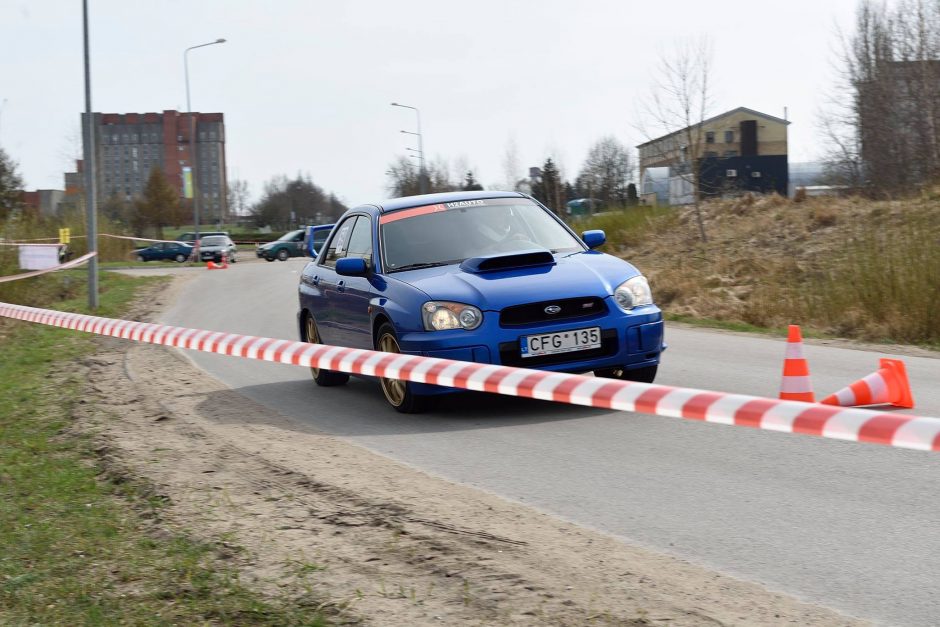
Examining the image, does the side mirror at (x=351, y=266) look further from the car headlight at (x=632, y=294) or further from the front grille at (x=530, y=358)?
the car headlight at (x=632, y=294)

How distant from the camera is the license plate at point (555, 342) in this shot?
8484mm

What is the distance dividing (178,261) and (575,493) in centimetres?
6004

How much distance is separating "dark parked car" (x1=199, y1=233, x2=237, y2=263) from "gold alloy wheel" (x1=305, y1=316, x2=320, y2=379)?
48.7 metres

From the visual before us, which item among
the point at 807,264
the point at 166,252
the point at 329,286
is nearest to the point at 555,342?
the point at 329,286

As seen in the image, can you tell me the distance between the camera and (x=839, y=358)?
462 inches

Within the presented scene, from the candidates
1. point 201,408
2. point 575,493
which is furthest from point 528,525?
point 201,408

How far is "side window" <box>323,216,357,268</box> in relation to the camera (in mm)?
11078

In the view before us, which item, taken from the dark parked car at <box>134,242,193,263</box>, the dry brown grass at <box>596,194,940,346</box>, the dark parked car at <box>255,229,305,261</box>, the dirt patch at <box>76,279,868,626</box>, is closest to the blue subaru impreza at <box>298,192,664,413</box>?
the dirt patch at <box>76,279,868,626</box>

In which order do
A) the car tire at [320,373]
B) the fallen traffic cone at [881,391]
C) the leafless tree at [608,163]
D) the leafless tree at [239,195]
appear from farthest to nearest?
the leafless tree at [239,195] < the leafless tree at [608,163] < the car tire at [320,373] < the fallen traffic cone at [881,391]

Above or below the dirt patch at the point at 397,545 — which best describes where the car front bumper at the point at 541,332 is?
above

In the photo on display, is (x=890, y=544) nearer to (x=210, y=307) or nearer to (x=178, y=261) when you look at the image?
(x=210, y=307)

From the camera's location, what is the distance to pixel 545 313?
28.1 feet

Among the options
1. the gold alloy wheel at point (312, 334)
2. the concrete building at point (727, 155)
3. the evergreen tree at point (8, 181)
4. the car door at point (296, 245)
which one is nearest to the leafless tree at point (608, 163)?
the concrete building at point (727, 155)

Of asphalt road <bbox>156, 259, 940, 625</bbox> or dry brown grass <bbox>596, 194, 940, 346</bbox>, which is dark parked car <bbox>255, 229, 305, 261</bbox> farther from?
asphalt road <bbox>156, 259, 940, 625</bbox>
